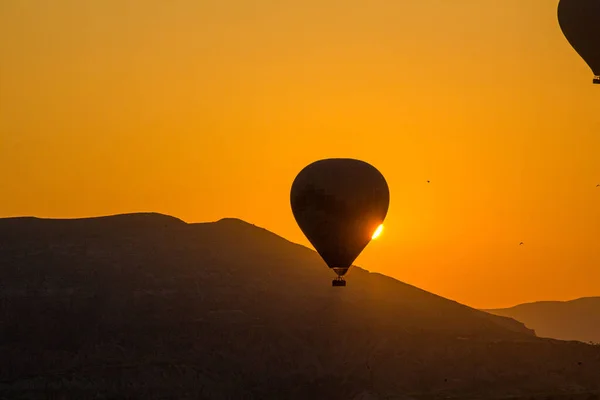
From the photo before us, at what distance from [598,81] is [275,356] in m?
130

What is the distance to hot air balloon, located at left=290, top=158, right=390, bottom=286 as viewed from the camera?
82.1 metres

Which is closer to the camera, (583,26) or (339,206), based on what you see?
(583,26)

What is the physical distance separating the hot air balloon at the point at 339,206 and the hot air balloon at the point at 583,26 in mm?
17968

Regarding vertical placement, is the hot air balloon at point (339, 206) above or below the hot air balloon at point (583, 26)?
below

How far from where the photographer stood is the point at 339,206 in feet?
275

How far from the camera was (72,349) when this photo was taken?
189625mm

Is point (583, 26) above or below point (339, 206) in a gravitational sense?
above

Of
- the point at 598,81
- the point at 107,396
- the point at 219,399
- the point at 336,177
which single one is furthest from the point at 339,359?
the point at 598,81

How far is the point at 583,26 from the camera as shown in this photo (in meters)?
74.9

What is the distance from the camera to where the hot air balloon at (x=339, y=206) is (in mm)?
82125

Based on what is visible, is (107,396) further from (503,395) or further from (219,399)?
(503,395)

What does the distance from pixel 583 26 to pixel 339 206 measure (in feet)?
67.6

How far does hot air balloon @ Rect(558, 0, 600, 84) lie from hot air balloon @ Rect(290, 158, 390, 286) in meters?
18.0

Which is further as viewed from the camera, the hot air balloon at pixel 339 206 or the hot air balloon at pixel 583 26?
the hot air balloon at pixel 339 206
